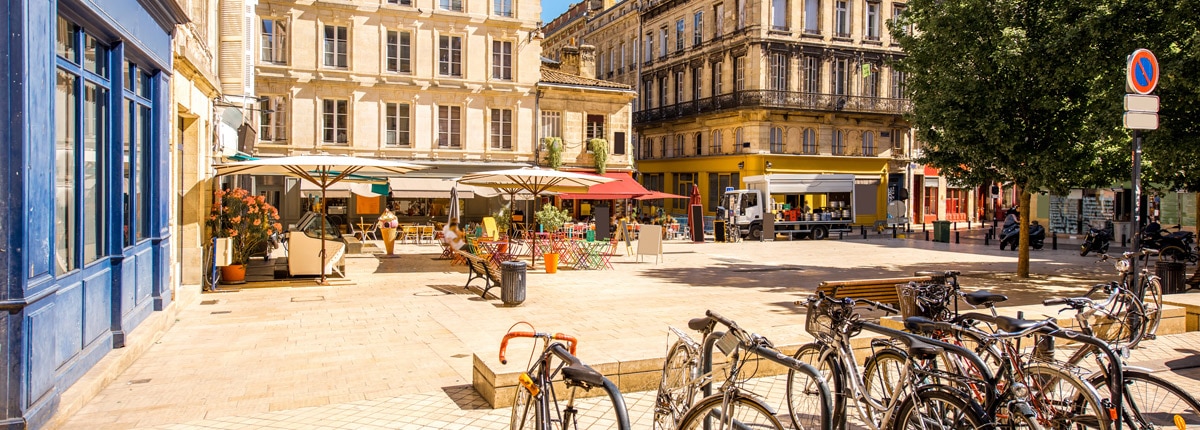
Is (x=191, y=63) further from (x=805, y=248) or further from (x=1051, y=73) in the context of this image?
(x=805, y=248)

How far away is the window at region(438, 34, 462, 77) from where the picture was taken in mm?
28047

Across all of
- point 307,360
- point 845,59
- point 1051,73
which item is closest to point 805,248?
point 1051,73

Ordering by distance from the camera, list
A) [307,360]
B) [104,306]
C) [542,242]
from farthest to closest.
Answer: [542,242], [307,360], [104,306]

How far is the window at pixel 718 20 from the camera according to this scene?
38594 millimetres

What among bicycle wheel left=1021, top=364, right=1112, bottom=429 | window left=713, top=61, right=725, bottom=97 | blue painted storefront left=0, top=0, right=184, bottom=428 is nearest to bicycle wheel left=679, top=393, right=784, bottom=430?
bicycle wheel left=1021, top=364, right=1112, bottom=429

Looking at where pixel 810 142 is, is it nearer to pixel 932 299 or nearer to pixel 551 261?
pixel 551 261

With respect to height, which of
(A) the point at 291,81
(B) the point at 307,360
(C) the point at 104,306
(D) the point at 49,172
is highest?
(A) the point at 291,81

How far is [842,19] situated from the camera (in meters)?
38.1

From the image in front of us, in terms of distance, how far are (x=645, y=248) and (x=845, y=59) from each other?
78.2ft

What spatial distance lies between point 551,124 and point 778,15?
13.1 metres

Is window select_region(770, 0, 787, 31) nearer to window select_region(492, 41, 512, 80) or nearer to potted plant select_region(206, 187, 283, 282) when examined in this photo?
window select_region(492, 41, 512, 80)

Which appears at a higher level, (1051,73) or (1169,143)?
(1051,73)

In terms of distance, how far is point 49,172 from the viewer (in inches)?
200

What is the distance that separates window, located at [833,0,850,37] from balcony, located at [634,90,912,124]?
299 cm
